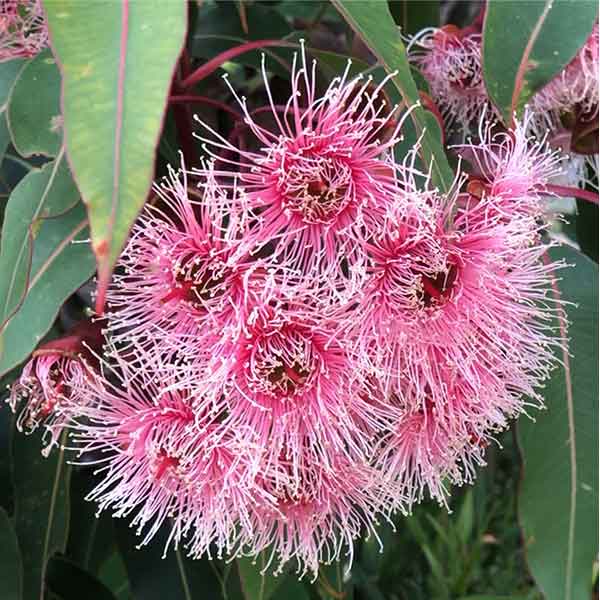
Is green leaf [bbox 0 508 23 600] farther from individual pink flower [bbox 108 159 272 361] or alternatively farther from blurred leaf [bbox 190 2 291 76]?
blurred leaf [bbox 190 2 291 76]

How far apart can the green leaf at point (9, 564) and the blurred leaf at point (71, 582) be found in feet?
0.58

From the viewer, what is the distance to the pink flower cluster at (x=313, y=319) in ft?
2.04

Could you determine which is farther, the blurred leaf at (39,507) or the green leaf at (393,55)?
the blurred leaf at (39,507)

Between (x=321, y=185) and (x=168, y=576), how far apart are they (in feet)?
1.77

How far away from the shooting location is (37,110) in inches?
27.3

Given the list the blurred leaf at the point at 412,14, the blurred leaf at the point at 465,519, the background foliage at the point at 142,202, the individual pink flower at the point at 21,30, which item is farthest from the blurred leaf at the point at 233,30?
the blurred leaf at the point at 465,519

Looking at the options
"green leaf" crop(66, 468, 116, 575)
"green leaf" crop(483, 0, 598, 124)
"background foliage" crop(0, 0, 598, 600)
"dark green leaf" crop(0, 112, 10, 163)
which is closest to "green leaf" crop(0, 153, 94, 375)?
"background foliage" crop(0, 0, 598, 600)

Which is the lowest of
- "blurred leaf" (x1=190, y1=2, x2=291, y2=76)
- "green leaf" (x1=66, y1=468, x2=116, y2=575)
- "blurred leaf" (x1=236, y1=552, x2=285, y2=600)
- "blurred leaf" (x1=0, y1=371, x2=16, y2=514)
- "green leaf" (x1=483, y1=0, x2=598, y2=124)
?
"blurred leaf" (x1=236, y1=552, x2=285, y2=600)

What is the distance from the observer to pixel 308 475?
69 cm

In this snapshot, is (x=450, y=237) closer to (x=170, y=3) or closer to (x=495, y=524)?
(x=170, y=3)

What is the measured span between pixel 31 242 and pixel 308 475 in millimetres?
273

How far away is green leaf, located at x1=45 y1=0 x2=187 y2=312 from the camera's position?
429 mm

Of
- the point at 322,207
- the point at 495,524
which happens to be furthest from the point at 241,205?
the point at 495,524

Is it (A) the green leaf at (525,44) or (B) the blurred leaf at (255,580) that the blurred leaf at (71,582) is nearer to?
(B) the blurred leaf at (255,580)
